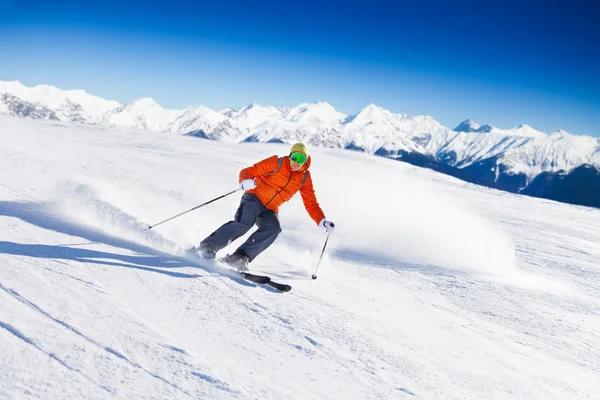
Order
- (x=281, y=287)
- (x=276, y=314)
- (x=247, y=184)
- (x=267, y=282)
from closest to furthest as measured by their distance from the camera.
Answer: (x=276, y=314)
(x=281, y=287)
(x=267, y=282)
(x=247, y=184)

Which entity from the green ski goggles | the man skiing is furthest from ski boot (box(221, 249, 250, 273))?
the green ski goggles

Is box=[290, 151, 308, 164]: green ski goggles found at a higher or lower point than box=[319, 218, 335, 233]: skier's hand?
higher

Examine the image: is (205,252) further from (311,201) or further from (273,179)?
(311,201)

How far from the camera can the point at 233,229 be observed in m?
5.21

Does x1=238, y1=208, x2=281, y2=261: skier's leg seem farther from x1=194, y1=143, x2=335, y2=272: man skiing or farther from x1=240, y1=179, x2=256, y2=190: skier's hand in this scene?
x1=240, y1=179, x2=256, y2=190: skier's hand

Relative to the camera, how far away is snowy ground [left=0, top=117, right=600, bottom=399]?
2512 mm

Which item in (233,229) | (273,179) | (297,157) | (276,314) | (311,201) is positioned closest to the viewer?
(276,314)

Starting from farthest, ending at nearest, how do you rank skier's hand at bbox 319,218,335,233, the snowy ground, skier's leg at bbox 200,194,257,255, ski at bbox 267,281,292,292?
1. skier's hand at bbox 319,218,335,233
2. skier's leg at bbox 200,194,257,255
3. ski at bbox 267,281,292,292
4. the snowy ground

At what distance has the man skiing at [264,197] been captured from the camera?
5.18 metres

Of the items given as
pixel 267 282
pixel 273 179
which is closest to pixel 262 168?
pixel 273 179

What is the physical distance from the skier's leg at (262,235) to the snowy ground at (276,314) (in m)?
0.42

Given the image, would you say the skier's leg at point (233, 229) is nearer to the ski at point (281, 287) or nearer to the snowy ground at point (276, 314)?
the snowy ground at point (276, 314)

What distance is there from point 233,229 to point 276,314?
185cm

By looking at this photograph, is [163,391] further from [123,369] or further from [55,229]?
[55,229]
